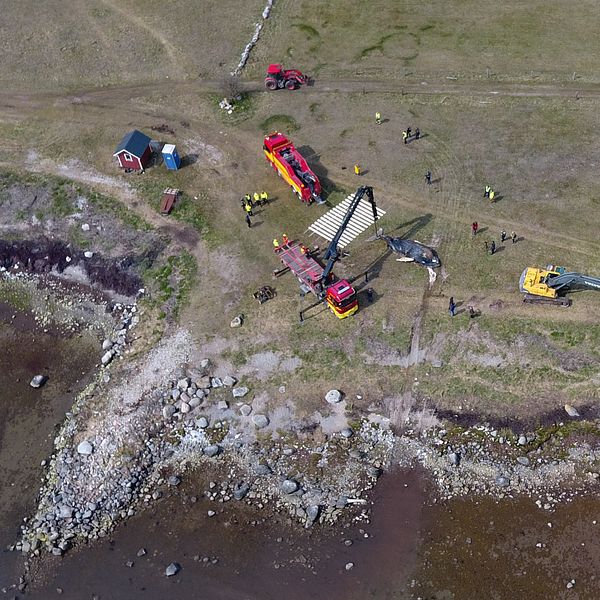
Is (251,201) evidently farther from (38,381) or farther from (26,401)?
(26,401)

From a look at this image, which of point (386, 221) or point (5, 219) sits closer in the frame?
point (386, 221)

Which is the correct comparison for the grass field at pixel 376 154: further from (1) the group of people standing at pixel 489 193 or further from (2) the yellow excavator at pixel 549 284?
(2) the yellow excavator at pixel 549 284

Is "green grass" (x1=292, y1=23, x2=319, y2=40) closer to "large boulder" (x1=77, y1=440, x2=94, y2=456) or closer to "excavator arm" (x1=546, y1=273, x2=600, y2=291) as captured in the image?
"excavator arm" (x1=546, y1=273, x2=600, y2=291)

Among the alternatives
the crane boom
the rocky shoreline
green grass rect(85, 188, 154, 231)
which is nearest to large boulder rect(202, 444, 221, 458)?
the rocky shoreline

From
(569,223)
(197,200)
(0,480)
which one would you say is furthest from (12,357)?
(569,223)

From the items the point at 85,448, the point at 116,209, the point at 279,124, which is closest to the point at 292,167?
the point at 279,124

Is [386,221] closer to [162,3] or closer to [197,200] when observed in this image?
[197,200]
